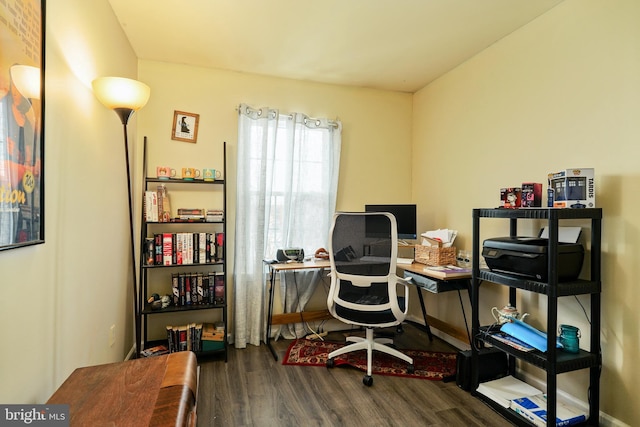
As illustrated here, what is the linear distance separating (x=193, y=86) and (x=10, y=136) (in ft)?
7.00

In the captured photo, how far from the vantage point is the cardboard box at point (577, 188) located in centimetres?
178

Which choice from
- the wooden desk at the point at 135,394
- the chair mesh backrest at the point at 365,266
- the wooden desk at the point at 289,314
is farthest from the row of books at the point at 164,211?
the wooden desk at the point at 135,394

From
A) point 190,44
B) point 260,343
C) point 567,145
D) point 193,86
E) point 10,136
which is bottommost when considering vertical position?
point 260,343

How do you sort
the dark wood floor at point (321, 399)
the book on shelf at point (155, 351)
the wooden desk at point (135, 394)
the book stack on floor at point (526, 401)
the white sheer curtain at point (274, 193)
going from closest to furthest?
1. the wooden desk at point (135, 394)
2. the book stack on floor at point (526, 401)
3. the dark wood floor at point (321, 399)
4. the book on shelf at point (155, 351)
5. the white sheer curtain at point (274, 193)

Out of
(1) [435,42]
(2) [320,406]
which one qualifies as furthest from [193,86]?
(2) [320,406]

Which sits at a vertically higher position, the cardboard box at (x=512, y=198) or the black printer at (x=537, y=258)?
the cardboard box at (x=512, y=198)

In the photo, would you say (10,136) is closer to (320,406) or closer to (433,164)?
(320,406)

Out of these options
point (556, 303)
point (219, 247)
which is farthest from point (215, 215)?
point (556, 303)

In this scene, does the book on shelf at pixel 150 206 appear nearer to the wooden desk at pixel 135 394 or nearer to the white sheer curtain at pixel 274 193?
the white sheer curtain at pixel 274 193

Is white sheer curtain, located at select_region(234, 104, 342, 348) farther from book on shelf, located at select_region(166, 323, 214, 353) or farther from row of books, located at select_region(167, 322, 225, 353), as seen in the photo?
book on shelf, located at select_region(166, 323, 214, 353)

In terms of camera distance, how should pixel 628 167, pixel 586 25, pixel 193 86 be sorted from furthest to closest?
pixel 193 86 < pixel 586 25 < pixel 628 167

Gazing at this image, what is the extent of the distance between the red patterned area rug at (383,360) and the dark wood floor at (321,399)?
2.6 inches

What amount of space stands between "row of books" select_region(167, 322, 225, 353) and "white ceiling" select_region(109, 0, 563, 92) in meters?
2.32

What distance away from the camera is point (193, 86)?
9.67 ft
